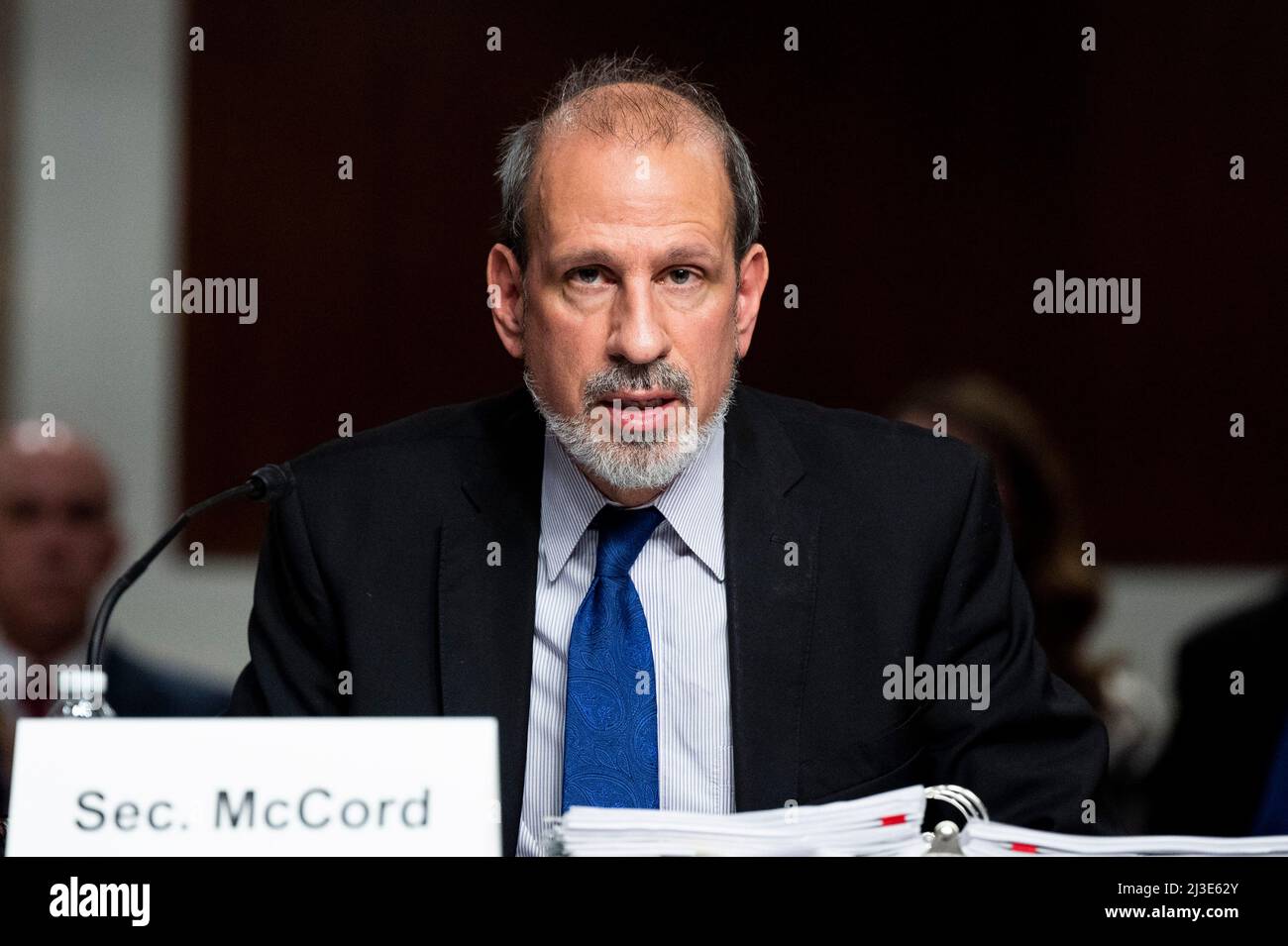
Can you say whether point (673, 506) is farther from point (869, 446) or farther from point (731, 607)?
point (869, 446)

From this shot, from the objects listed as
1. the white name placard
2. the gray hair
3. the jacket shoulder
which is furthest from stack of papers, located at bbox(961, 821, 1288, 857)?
the gray hair

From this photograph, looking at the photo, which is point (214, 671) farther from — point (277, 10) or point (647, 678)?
point (647, 678)

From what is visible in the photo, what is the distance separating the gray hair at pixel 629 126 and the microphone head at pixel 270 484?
432 millimetres

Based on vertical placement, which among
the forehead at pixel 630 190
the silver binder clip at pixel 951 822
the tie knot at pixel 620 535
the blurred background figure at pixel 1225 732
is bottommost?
the blurred background figure at pixel 1225 732

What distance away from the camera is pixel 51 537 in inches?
125

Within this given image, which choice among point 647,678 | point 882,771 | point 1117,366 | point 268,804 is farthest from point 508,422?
point 1117,366

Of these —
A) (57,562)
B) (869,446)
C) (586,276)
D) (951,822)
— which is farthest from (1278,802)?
(57,562)

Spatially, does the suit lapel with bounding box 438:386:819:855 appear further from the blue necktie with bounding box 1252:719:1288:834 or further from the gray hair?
the blue necktie with bounding box 1252:719:1288:834

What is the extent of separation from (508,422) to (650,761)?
53 cm

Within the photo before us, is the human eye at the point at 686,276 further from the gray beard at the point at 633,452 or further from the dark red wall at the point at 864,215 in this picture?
the dark red wall at the point at 864,215

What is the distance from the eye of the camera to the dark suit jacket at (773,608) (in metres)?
1.77

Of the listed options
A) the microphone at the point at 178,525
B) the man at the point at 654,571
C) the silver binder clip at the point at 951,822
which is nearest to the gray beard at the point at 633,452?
the man at the point at 654,571

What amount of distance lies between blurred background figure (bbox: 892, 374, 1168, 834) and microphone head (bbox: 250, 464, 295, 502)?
1.77 m

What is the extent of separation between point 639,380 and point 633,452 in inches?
3.4
